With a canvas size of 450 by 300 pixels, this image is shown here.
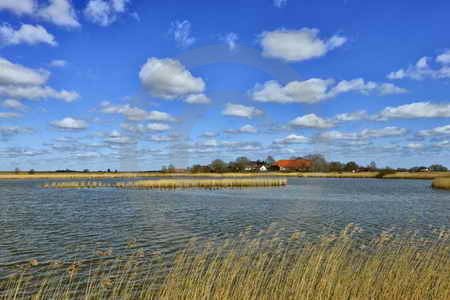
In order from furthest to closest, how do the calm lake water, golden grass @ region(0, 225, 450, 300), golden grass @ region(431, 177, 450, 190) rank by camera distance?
1. golden grass @ region(431, 177, 450, 190)
2. the calm lake water
3. golden grass @ region(0, 225, 450, 300)

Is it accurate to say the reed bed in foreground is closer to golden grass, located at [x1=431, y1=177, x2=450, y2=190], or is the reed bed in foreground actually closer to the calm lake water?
golden grass, located at [x1=431, y1=177, x2=450, y2=190]

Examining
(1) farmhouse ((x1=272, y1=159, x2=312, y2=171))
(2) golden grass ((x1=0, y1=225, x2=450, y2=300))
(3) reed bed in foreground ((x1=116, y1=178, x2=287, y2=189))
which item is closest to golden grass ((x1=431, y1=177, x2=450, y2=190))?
(3) reed bed in foreground ((x1=116, y1=178, x2=287, y2=189))

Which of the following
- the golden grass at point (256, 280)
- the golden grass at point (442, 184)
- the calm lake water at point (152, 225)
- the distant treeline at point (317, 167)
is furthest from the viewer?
the distant treeline at point (317, 167)

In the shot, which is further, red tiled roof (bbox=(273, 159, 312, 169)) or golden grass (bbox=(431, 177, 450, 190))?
red tiled roof (bbox=(273, 159, 312, 169))

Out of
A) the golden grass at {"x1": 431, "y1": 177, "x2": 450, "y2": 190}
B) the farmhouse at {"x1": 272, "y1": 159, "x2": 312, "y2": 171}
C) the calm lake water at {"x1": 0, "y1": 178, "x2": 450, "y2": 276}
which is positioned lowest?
the calm lake water at {"x1": 0, "y1": 178, "x2": 450, "y2": 276}

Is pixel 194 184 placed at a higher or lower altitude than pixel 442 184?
higher

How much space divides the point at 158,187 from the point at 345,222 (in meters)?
36.2

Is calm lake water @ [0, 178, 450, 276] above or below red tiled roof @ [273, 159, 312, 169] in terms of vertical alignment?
below

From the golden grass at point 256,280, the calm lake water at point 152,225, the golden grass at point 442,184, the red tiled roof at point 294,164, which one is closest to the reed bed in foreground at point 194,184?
the golden grass at point 442,184

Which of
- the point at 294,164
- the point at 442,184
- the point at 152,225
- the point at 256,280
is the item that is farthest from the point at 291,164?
the point at 256,280

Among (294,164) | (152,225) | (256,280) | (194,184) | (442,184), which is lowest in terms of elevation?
(152,225)

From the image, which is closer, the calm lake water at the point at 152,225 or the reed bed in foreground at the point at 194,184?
the calm lake water at the point at 152,225

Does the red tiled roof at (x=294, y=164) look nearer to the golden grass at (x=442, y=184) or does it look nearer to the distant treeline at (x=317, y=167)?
the distant treeline at (x=317, y=167)

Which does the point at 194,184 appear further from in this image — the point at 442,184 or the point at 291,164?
the point at 291,164
